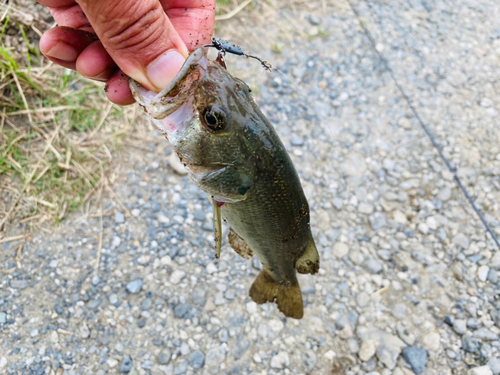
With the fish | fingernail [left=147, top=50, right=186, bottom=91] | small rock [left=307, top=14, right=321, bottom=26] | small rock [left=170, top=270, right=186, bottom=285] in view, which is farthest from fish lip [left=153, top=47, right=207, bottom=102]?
small rock [left=307, top=14, right=321, bottom=26]

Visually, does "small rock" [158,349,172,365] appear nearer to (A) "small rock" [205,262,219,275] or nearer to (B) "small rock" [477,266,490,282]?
(A) "small rock" [205,262,219,275]

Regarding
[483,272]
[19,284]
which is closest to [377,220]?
[483,272]

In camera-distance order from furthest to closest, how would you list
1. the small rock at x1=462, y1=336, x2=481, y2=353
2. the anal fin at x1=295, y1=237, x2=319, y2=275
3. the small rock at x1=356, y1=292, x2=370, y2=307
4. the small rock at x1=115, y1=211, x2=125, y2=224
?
the small rock at x1=115, y1=211, x2=125, y2=224 → the small rock at x1=356, y1=292, x2=370, y2=307 → the small rock at x1=462, y1=336, x2=481, y2=353 → the anal fin at x1=295, y1=237, x2=319, y2=275

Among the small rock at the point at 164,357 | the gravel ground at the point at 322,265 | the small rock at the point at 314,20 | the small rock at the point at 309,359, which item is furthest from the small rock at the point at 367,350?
the small rock at the point at 314,20

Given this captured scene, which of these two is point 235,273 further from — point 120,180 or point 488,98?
point 488,98

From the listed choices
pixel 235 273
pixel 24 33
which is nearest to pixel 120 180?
pixel 235 273

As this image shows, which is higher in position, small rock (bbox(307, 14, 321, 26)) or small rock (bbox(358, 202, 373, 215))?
small rock (bbox(307, 14, 321, 26))

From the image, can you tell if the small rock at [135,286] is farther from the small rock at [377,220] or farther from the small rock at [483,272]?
the small rock at [483,272]
